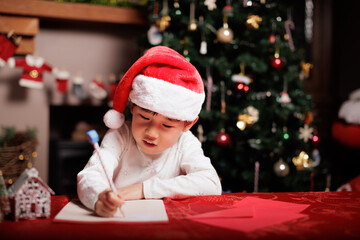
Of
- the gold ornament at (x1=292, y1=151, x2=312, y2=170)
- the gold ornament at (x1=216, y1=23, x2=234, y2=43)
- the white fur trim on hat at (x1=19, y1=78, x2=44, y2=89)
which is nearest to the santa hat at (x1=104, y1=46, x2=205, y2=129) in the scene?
the gold ornament at (x1=216, y1=23, x2=234, y2=43)

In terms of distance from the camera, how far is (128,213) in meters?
0.90

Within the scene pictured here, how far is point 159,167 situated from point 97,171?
0.27 metres

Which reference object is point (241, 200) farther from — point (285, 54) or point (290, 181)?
point (285, 54)

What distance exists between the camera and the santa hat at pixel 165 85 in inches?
43.6

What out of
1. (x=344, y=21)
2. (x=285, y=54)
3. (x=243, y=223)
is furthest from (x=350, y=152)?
(x=243, y=223)

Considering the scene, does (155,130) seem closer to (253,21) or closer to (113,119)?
(113,119)

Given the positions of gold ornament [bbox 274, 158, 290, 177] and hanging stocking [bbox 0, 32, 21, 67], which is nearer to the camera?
gold ornament [bbox 274, 158, 290, 177]

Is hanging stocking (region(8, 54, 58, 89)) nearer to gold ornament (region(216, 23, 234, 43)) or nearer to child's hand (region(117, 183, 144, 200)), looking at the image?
gold ornament (region(216, 23, 234, 43))

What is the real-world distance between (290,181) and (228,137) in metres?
0.54

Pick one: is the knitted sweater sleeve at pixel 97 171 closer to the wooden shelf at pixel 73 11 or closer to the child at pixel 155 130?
the child at pixel 155 130

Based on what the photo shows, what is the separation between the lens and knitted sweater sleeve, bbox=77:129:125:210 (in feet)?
3.16

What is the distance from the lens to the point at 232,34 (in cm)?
223

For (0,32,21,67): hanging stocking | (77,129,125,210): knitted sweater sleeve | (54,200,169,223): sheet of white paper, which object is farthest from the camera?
(0,32,21,67): hanging stocking

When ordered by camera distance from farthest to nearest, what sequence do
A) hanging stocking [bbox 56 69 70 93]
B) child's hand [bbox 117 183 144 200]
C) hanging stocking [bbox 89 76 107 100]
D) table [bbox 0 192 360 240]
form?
hanging stocking [bbox 89 76 107 100] → hanging stocking [bbox 56 69 70 93] → child's hand [bbox 117 183 144 200] → table [bbox 0 192 360 240]
